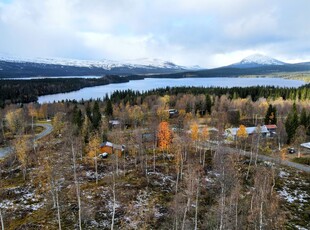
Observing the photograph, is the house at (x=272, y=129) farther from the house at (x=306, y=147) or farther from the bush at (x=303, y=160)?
the bush at (x=303, y=160)

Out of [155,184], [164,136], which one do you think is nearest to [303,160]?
[164,136]

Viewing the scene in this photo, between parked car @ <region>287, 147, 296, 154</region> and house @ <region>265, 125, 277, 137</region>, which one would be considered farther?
house @ <region>265, 125, 277, 137</region>

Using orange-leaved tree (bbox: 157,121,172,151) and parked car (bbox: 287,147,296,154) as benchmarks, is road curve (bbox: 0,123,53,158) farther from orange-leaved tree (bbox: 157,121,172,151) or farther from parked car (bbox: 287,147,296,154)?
parked car (bbox: 287,147,296,154)

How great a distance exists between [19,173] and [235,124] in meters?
67.9

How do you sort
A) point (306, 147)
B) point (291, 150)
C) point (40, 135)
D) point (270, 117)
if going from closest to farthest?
point (291, 150), point (306, 147), point (40, 135), point (270, 117)

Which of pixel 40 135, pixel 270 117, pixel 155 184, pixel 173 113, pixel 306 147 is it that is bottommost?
pixel 40 135

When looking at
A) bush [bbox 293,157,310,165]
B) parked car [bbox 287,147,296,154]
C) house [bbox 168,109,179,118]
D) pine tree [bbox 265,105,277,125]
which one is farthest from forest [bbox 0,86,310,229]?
house [bbox 168,109,179,118]

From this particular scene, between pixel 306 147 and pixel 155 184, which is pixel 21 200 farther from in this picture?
pixel 306 147

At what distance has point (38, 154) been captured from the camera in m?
54.0

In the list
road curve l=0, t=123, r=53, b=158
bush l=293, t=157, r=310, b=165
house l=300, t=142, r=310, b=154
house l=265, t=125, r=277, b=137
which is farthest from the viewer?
house l=265, t=125, r=277, b=137

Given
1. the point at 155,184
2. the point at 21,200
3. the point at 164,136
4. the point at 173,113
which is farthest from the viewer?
the point at 173,113

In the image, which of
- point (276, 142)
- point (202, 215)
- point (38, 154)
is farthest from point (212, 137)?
point (38, 154)

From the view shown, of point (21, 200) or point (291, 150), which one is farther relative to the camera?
point (291, 150)

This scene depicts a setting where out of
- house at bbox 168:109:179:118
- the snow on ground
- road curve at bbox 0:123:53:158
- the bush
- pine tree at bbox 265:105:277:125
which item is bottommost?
road curve at bbox 0:123:53:158
